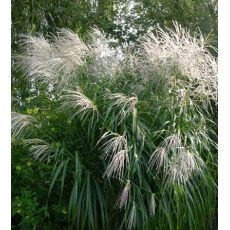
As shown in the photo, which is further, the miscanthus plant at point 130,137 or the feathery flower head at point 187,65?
the feathery flower head at point 187,65

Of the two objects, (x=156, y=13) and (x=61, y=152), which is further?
(x=156, y=13)

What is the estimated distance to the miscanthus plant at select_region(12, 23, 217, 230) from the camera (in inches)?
113

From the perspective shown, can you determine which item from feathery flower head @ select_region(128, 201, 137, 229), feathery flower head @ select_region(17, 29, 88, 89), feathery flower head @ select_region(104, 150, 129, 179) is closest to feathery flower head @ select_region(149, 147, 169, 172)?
feathery flower head @ select_region(104, 150, 129, 179)

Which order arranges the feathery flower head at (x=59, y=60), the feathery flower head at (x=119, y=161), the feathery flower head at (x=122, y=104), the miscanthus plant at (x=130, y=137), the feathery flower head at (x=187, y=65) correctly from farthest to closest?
the feathery flower head at (x=59, y=60), the feathery flower head at (x=187, y=65), the feathery flower head at (x=122, y=104), the miscanthus plant at (x=130, y=137), the feathery flower head at (x=119, y=161)

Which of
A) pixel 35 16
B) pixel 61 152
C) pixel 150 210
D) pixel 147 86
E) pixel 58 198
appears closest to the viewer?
pixel 150 210

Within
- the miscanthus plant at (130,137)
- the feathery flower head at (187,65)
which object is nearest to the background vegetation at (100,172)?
the miscanthus plant at (130,137)

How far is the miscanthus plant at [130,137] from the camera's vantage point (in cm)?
286

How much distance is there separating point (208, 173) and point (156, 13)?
3970mm

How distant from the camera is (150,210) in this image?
2787 mm

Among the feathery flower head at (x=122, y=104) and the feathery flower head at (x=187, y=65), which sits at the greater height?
the feathery flower head at (x=187, y=65)

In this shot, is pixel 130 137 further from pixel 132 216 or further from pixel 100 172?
pixel 132 216

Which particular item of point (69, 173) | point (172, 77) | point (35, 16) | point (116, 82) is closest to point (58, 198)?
point (69, 173)

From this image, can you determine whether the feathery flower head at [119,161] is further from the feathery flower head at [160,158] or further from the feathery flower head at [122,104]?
the feathery flower head at [122,104]

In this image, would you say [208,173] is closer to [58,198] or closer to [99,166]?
[99,166]
